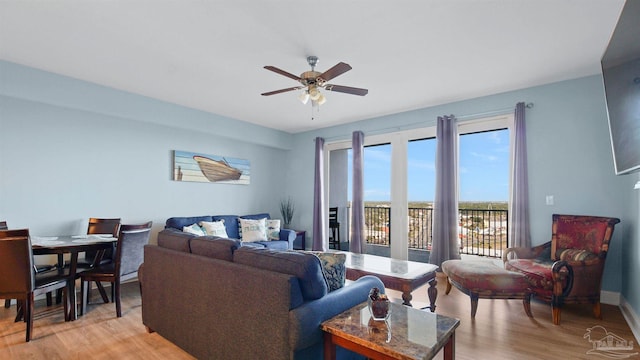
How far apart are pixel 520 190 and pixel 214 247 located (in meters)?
3.71

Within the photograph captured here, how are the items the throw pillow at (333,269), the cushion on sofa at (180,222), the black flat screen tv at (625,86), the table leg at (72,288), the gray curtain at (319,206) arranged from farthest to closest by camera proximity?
the gray curtain at (319,206), the cushion on sofa at (180,222), the table leg at (72,288), the throw pillow at (333,269), the black flat screen tv at (625,86)

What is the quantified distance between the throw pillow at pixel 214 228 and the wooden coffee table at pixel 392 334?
3374 mm

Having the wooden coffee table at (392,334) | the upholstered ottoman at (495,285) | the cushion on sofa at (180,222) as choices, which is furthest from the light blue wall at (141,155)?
the wooden coffee table at (392,334)

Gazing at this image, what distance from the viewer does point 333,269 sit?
6.39ft

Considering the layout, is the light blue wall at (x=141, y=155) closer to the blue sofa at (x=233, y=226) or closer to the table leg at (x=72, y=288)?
the blue sofa at (x=233, y=226)

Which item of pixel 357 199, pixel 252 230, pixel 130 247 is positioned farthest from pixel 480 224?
pixel 130 247

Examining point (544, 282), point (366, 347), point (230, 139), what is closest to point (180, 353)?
point (366, 347)

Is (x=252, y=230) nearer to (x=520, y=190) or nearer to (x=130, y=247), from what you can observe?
(x=130, y=247)

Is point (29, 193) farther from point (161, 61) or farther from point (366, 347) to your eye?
point (366, 347)

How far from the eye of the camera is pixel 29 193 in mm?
3500

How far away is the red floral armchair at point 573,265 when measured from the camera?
9.50ft

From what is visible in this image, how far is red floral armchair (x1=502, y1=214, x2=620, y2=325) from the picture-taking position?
2.90 m

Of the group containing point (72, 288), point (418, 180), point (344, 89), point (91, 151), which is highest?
point (344, 89)

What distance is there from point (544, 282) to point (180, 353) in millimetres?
3345
